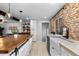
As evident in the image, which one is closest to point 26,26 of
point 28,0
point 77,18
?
point 77,18

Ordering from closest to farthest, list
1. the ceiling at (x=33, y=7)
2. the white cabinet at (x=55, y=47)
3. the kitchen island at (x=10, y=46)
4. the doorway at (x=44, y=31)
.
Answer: the kitchen island at (x=10, y=46) < the white cabinet at (x=55, y=47) < the ceiling at (x=33, y=7) < the doorway at (x=44, y=31)

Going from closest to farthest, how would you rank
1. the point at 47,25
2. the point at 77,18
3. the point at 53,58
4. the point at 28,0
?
the point at 53,58 → the point at 28,0 → the point at 77,18 → the point at 47,25

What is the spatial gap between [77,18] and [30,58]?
2369 millimetres

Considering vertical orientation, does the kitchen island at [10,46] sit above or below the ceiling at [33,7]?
below

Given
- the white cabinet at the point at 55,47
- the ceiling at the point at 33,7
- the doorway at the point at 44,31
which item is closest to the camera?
the white cabinet at the point at 55,47

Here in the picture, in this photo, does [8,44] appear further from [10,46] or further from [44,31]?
[44,31]

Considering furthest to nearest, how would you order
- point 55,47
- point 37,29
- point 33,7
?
point 37,29 < point 33,7 < point 55,47

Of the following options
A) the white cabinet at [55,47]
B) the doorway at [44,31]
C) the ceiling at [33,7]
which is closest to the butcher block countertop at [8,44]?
the white cabinet at [55,47]

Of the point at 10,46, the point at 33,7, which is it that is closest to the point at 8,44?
the point at 10,46

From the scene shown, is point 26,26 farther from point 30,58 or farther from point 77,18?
point 30,58

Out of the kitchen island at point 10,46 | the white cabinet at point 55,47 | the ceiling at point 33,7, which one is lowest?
the white cabinet at point 55,47

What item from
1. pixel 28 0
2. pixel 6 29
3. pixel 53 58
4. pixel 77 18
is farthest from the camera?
pixel 6 29

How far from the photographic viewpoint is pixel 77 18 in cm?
330

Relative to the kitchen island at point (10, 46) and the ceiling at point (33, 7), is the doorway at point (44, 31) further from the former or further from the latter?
the kitchen island at point (10, 46)
